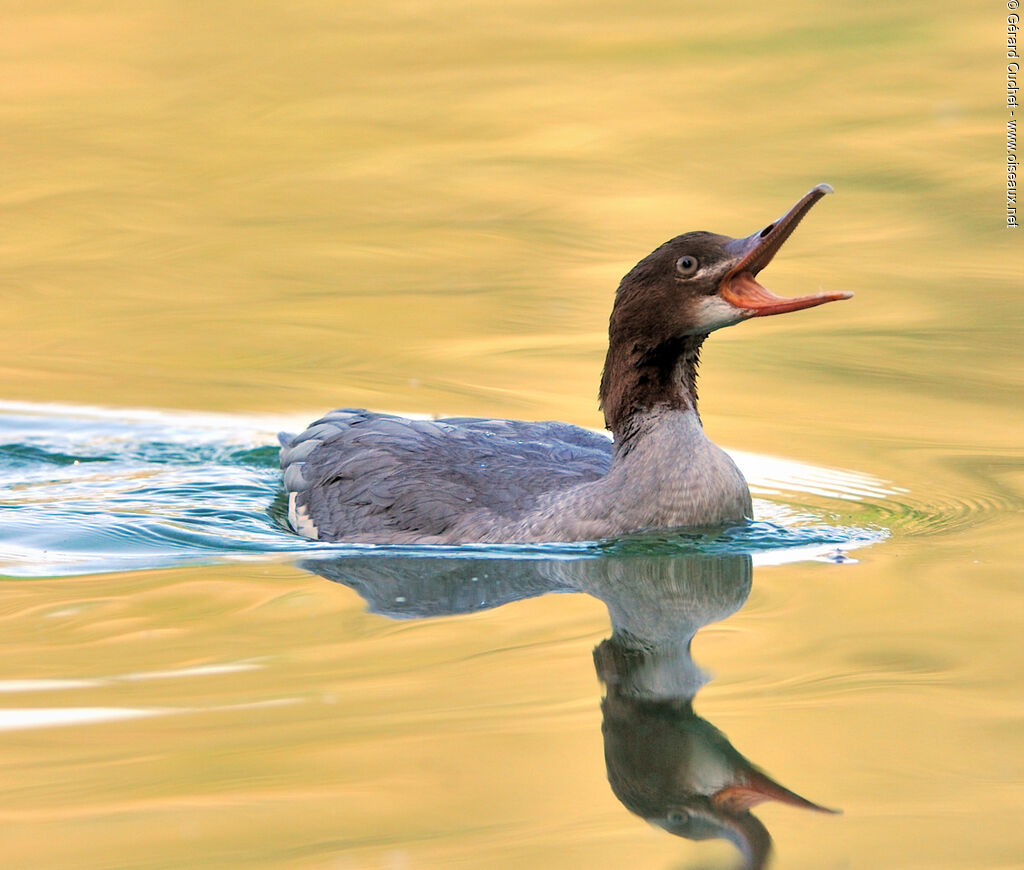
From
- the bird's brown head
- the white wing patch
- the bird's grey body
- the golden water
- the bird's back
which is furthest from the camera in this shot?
the white wing patch

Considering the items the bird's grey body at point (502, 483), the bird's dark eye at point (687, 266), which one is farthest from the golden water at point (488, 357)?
the bird's dark eye at point (687, 266)

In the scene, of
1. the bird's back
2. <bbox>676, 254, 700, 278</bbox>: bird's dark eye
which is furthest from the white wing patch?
<bbox>676, 254, 700, 278</bbox>: bird's dark eye

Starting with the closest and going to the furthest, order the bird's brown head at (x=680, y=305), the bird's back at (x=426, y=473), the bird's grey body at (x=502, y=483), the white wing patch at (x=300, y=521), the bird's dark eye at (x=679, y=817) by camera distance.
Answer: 1. the bird's dark eye at (x=679, y=817)
2. the bird's brown head at (x=680, y=305)
3. the bird's grey body at (x=502, y=483)
4. the bird's back at (x=426, y=473)
5. the white wing patch at (x=300, y=521)

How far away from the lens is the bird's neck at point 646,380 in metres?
7.91

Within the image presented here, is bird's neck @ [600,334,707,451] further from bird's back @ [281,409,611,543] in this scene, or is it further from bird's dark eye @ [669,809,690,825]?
bird's dark eye @ [669,809,690,825]

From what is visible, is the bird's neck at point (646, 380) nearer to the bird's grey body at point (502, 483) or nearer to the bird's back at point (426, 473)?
the bird's grey body at point (502, 483)

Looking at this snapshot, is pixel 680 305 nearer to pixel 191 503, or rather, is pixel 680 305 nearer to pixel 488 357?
pixel 191 503

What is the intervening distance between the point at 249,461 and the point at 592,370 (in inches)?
100

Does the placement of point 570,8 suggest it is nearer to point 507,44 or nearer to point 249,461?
point 507,44

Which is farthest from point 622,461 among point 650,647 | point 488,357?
point 488,357

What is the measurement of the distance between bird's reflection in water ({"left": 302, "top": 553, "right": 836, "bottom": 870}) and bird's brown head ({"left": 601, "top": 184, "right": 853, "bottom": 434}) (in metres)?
0.85

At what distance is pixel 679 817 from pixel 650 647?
5.43 feet

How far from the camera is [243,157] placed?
16094 mm

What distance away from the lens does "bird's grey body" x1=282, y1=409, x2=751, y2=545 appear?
7.87 metres
